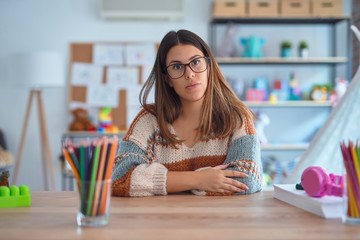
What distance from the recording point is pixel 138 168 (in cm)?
162

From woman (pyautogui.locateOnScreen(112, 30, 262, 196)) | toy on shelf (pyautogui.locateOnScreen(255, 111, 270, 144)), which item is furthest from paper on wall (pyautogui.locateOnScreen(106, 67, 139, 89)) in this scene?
woman (pyautogui.locateOnScreen(112, 30, 262, 196))

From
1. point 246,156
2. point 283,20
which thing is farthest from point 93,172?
point 283,20

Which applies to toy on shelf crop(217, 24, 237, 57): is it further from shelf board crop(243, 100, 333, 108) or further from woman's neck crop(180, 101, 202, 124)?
woman's neck crop(180, 101, 202, 124)

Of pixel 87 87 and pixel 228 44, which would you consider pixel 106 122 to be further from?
pixel 228 44

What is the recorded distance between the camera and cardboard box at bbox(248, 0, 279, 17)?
4641 mm

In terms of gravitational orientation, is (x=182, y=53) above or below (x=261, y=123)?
above

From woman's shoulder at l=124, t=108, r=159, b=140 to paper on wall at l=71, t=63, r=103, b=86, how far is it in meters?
3.14

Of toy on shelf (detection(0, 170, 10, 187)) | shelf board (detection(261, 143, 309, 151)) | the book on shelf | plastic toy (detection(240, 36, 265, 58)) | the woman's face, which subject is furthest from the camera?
plastic toy (detection(240, 36, 265, 58))

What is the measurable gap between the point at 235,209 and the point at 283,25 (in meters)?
3.94

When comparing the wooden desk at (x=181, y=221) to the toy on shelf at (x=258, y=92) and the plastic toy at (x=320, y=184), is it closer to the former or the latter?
the plastic toy at (x=320, y=184)

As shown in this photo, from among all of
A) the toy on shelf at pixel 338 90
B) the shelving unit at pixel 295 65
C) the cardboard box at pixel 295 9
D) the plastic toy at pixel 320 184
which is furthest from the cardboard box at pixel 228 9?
the plastic toy at pixel 320 184

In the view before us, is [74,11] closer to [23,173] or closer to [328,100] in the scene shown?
[23,173]

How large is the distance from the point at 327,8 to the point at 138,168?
11.7ft

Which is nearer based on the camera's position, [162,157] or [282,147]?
[162,157]
